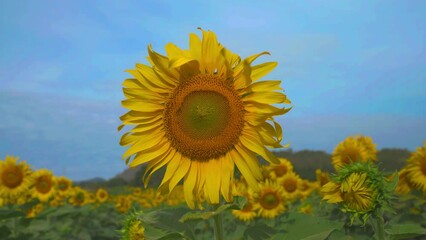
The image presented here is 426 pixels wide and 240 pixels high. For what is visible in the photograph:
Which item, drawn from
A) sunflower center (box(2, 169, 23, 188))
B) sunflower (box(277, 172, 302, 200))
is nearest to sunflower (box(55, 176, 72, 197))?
sunflower center (box(2, 169, 23, 188))

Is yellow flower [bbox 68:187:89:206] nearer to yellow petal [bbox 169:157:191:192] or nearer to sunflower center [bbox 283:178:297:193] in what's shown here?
sunflower center [bbox 283:178:297:193]

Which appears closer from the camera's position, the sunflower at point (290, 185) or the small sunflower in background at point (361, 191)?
the small sunflower in background at point (361, 191)

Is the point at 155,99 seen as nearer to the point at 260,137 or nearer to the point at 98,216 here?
the point at 260,137

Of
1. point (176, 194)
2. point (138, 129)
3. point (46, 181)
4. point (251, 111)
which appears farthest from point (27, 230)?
point (176, 194)

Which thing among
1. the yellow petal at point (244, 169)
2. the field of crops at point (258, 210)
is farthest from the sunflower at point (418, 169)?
the yellow petal at point (244, 169)

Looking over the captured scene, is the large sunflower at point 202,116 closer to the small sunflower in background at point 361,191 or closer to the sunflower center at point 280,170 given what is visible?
the small sunflower in background at point 361,191

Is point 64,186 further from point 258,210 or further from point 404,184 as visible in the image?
point 404,184

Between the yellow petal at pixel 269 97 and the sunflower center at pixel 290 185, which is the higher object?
the yellow petal at pixel 269 97

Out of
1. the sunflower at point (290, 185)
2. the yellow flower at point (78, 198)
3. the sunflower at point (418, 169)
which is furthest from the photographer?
the yellow flower at point (78, 198)
